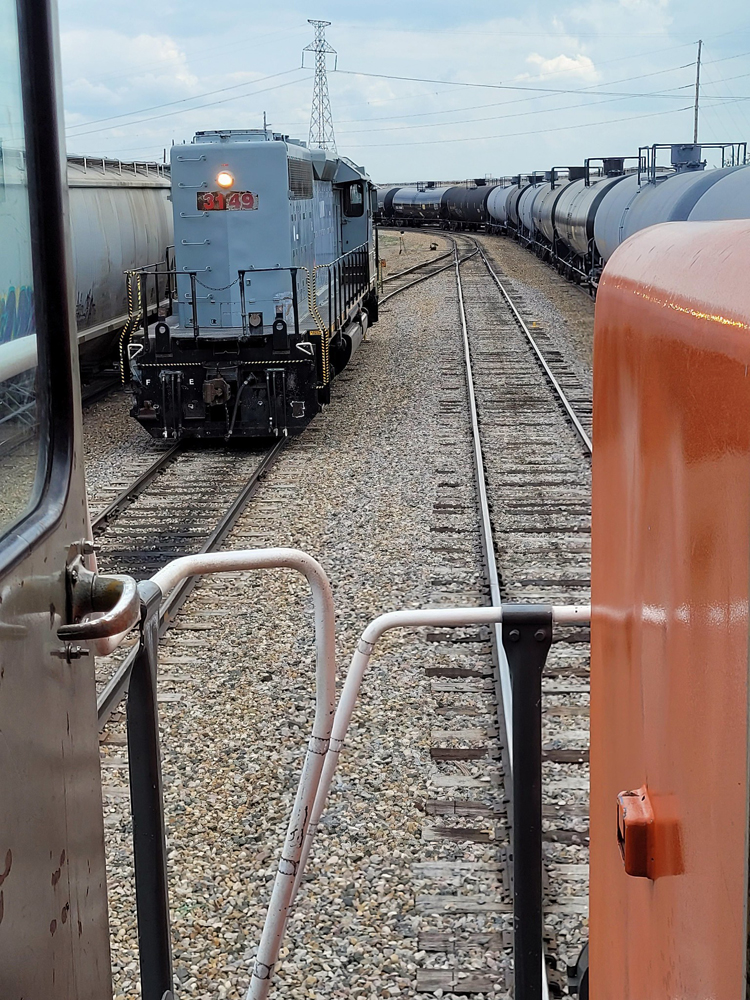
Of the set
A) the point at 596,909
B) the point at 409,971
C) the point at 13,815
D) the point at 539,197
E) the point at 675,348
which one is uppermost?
the point at 539,197

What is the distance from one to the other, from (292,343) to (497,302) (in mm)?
14489

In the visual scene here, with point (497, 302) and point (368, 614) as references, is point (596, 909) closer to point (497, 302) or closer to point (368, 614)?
point (368, 614)

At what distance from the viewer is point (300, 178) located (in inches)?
539

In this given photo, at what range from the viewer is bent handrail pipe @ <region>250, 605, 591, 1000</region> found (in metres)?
2.37

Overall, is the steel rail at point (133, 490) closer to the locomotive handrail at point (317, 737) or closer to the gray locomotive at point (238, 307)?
the gray locomotive at point (238, 307)

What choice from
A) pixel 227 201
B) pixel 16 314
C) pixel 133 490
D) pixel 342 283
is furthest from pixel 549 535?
pixel 342 283

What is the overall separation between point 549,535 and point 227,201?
6536 mm

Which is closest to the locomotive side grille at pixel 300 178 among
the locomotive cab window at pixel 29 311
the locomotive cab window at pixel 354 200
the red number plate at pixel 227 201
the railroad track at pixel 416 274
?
the red number plate at pixel 227 201

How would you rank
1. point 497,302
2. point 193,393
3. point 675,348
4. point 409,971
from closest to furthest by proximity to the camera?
point 675,348 → point 409,971 → point 193,393 → point 497,302

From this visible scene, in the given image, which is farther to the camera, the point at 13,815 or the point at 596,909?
the point at 596,909

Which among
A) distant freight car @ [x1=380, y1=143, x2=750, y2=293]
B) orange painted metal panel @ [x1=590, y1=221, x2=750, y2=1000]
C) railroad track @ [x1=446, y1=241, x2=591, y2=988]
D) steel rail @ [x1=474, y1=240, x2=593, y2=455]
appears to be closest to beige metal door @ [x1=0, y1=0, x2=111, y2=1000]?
orange painted metal panel @ [x1=590, y1=221, x2=750, y2=1000]

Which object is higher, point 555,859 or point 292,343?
point 292,343

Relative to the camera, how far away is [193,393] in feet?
39.9

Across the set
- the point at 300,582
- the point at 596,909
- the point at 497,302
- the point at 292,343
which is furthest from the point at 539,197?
the point at 596,909
